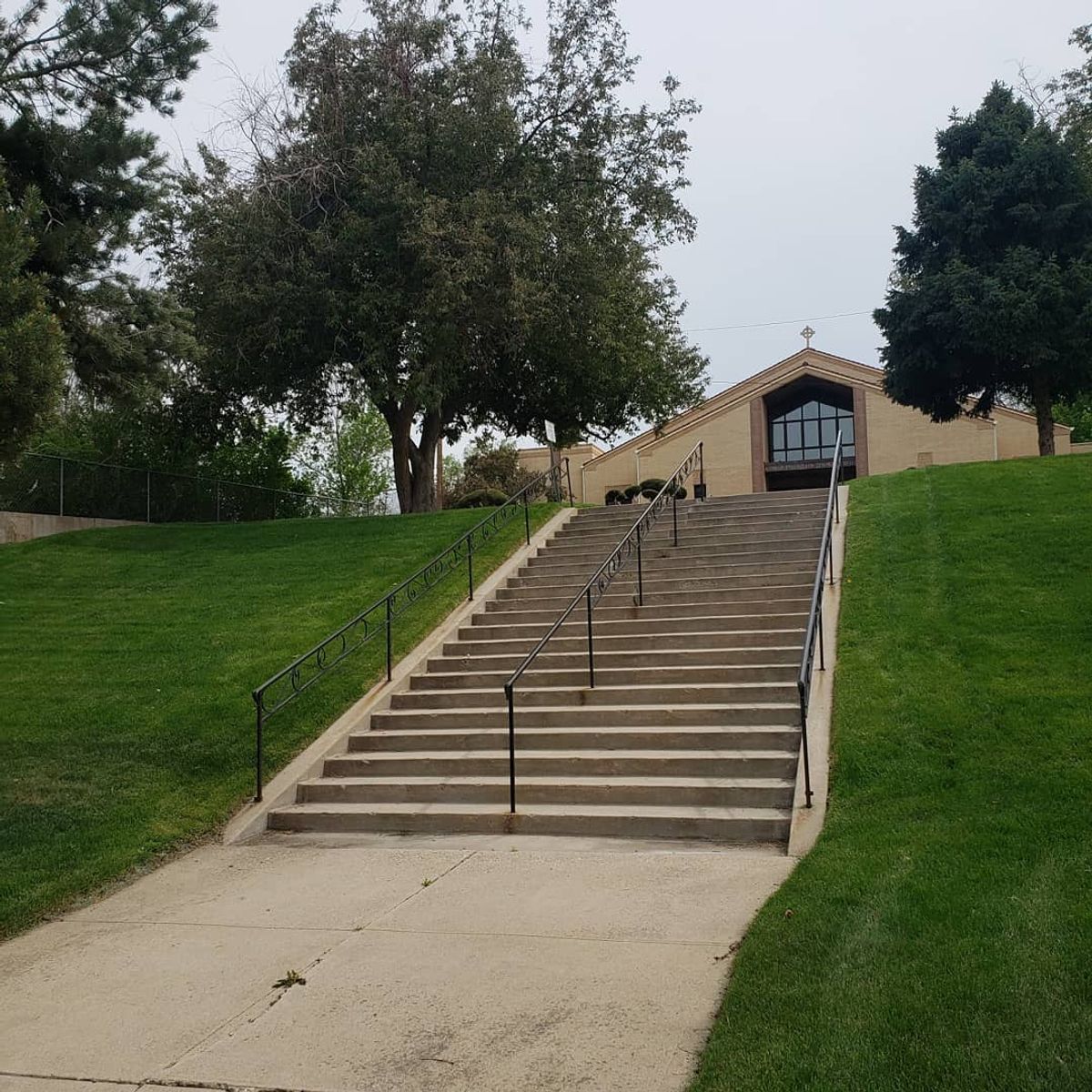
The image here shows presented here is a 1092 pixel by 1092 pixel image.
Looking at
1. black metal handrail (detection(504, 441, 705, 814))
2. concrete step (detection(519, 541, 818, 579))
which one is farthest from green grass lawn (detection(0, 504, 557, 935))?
black metal handrail (detection(504, 441, 705, 814))

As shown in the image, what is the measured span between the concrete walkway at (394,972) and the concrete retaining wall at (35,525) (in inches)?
548

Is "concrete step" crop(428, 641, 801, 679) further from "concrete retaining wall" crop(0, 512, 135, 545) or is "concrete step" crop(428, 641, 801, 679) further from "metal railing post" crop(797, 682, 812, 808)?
"concrete retaining wall" crop(0, 512, 135, 545)

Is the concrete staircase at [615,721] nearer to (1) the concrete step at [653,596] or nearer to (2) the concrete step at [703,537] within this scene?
(1) the concrete step at [653,596]

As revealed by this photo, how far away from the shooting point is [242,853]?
7793mm

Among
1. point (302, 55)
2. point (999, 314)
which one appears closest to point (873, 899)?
point (999, 314)

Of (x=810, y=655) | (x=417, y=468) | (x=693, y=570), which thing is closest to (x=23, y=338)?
(x=810, y=655)

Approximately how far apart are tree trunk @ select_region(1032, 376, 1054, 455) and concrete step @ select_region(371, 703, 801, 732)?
50.1ft

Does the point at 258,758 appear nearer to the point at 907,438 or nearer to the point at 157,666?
the point at 157,666

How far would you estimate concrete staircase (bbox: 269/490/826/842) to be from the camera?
802 centimetres

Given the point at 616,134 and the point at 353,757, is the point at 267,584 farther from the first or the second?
the point at 616,134

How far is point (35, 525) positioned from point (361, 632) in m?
10.4

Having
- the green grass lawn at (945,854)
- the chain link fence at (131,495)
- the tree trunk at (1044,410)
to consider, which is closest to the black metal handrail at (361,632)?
the green grass lawn at (945,854)

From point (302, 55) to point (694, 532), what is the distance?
43.8 feet

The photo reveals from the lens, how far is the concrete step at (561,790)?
7.90 meters
